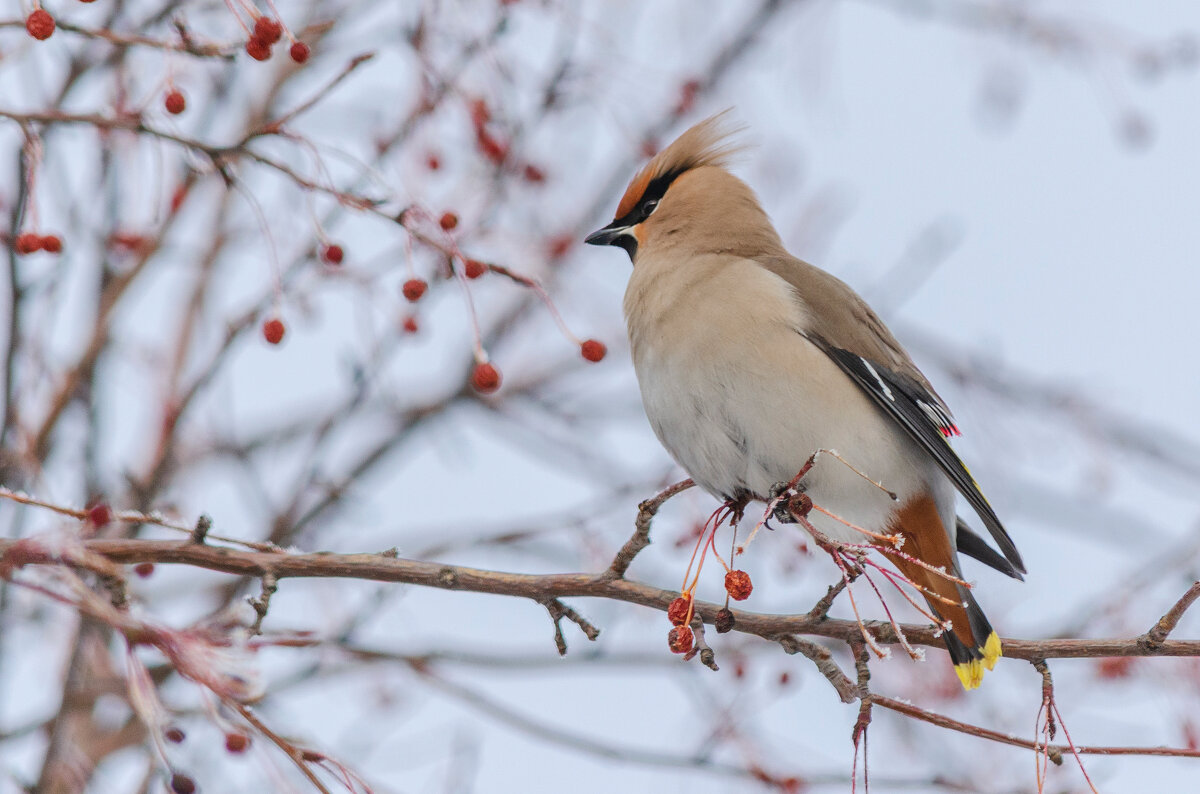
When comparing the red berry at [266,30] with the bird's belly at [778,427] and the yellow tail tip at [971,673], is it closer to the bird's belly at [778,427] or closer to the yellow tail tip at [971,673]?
the bird's belly at [778,427]

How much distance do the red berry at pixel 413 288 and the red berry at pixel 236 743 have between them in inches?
43.4

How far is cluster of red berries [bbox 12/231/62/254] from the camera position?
2.88 metres

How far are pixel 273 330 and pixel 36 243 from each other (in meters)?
0.53

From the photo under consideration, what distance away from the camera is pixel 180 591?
16.2 feet

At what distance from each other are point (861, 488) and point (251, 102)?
2967mm

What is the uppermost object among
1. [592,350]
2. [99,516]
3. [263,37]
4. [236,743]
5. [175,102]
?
[263,37]

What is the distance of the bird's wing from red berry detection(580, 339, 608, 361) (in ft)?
3.07

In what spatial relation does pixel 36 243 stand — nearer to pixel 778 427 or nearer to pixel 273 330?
pixel 273 330

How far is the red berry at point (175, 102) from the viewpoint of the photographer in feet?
9.12

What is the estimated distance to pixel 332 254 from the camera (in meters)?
2.97

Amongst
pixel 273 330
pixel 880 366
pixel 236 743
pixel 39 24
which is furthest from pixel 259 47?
pixel 880 366

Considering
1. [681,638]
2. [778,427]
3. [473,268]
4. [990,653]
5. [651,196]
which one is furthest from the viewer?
[651,196]

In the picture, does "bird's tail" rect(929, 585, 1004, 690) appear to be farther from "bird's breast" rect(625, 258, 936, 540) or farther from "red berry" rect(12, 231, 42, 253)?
"red berry" rect(12, 231, 42, 253)

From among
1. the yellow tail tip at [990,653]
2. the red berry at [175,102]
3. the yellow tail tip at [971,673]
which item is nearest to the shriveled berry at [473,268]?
the red berry at [175,102]
